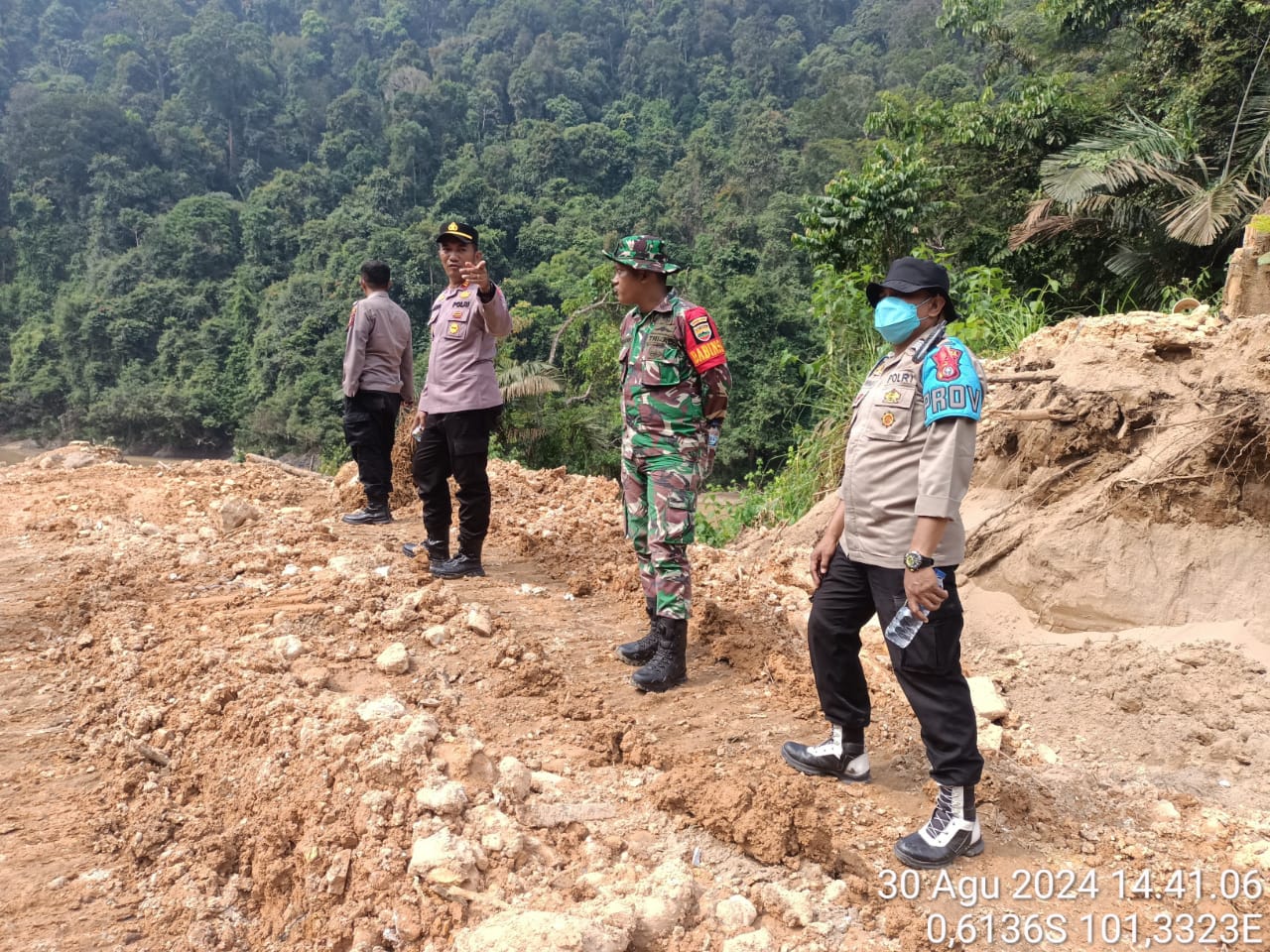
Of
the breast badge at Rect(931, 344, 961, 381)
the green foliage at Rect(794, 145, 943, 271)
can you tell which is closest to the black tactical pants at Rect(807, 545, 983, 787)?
the breast badge at Rect(931, 344, 961, 381)

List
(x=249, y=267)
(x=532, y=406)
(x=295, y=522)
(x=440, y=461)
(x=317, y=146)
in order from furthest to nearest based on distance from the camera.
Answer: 1. (x=317, y=146)
2. (x=249, y=267)
3. (x=532, y=406)
4. (x=295, y=522)
5. (x=440, y=461)

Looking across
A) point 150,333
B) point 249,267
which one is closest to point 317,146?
point 249,267

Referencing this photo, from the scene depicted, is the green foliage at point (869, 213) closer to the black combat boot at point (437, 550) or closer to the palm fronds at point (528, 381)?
the palm fronds at point (528, 381)

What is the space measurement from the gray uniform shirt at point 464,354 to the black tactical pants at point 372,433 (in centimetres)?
112

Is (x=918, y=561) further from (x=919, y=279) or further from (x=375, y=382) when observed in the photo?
(x=375, y=382)

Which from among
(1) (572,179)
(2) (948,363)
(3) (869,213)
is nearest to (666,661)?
(2) (948,363)

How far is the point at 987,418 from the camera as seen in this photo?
15.5 feet

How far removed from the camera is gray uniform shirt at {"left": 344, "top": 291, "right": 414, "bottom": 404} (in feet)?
15.8

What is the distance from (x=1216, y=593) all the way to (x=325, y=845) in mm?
3510

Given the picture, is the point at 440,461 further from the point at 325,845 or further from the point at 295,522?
the point at 325,845

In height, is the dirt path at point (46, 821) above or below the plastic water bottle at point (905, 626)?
below

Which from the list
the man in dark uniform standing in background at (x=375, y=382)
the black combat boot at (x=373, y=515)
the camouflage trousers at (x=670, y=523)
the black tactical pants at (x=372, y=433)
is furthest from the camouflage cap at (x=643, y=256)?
the black combat boot at (x=373, y=515)

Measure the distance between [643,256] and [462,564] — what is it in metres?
1.86

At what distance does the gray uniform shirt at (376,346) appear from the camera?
4820 millimetres
